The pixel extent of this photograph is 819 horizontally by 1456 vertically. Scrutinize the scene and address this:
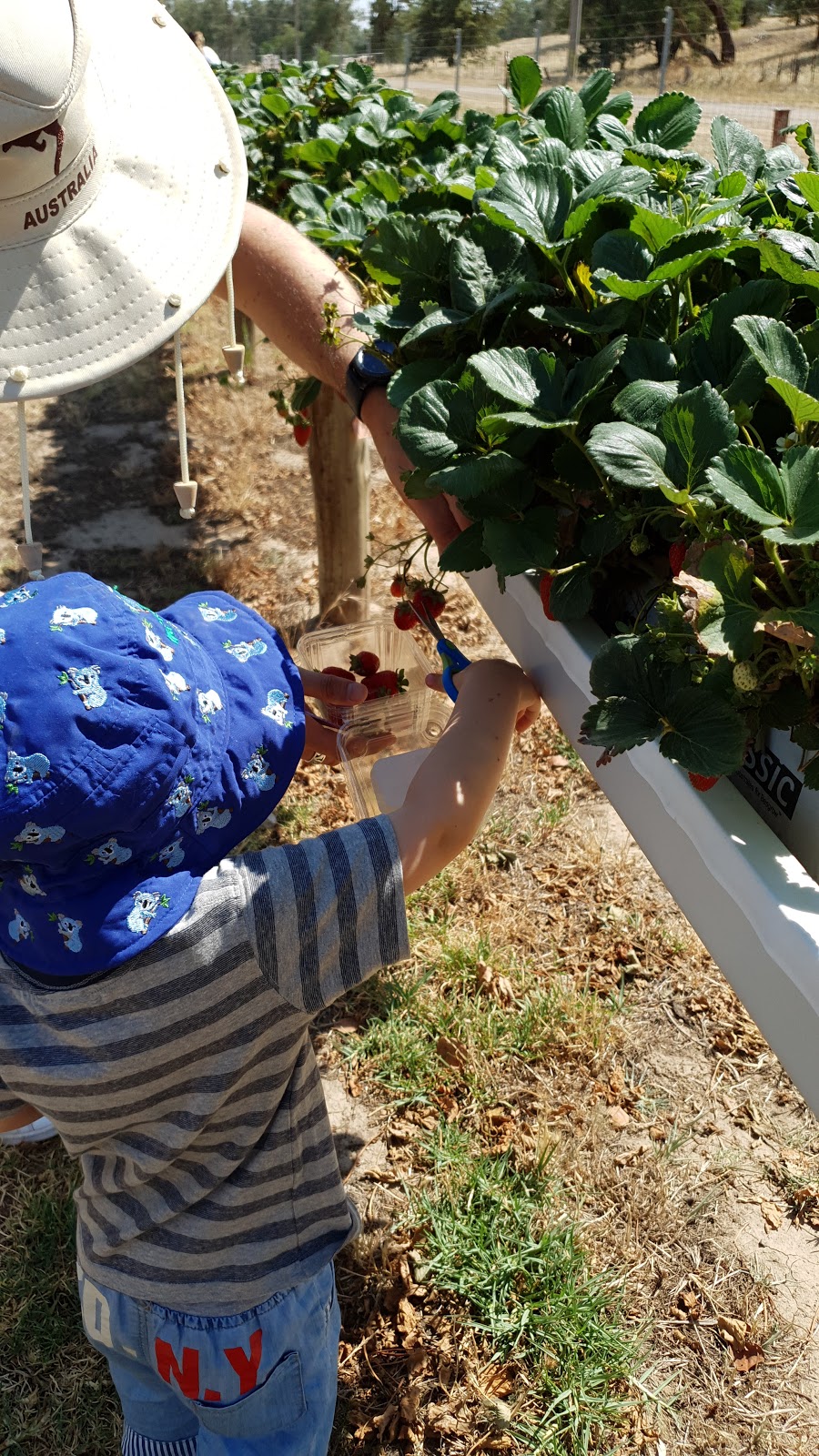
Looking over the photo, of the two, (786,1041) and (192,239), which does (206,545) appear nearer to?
(192,239)

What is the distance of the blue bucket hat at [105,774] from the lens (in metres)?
1.01

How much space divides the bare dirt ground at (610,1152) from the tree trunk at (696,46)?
1811 cm

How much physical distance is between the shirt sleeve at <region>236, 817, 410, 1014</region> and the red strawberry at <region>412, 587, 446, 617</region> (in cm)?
40

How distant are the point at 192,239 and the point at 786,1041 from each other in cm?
126

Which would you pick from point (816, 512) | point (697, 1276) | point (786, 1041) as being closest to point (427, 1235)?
point (697, 1276)

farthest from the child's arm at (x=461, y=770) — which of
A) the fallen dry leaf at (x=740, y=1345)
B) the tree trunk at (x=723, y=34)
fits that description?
the tree trunk at (x=723, y=34)

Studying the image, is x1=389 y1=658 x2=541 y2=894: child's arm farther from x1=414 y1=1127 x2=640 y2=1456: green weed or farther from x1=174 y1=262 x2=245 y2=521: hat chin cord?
x1=414 y1=1127 x2=640 y2=1456: green weed

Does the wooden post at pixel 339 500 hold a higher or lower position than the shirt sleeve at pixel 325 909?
lower

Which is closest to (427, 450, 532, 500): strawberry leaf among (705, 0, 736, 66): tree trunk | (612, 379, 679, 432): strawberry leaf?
(612, 379, 679, 432): strawberry leaf

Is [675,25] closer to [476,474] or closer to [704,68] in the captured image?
[704,68]

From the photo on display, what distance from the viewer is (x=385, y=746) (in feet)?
5.55

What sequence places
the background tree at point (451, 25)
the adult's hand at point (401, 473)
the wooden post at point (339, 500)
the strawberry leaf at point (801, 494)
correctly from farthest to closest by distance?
the background tree at point (451, 25) → the wooden post at point (339, 500) → the adult's hand at point (401, 473) → the strawberry leaf at point (801, 494)

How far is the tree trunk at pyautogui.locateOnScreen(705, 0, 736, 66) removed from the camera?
18.0m

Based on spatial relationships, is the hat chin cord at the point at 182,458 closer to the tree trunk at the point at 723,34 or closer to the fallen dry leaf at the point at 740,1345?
the fallen dry leaf at the point at 740,1345
